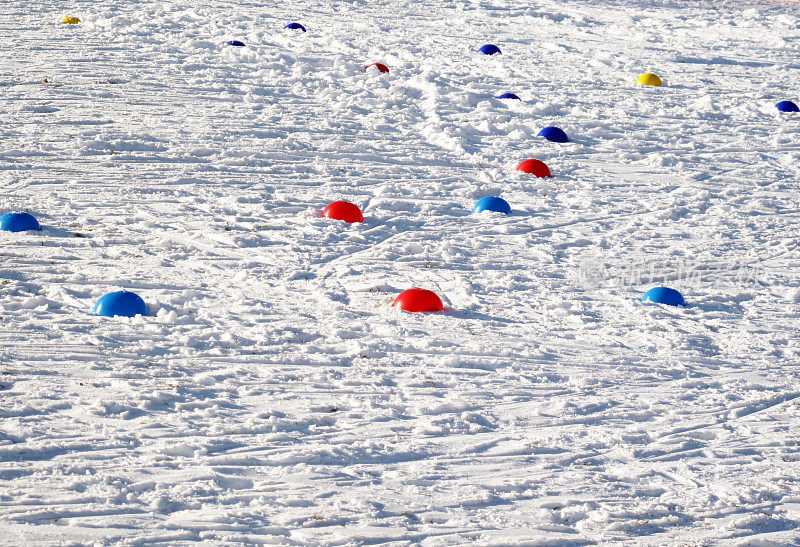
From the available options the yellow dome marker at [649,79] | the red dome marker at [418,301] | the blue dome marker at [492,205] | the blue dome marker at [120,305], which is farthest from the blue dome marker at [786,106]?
the blue dome marker at [120,305]

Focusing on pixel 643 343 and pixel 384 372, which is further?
pixel 643 343

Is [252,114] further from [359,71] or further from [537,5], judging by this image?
[537,5]

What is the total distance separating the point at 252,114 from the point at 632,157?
373 cm

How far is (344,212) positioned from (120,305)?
214 cm

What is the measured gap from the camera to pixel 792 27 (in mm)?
14797

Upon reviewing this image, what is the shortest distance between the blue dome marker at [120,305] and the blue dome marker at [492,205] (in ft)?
9.62

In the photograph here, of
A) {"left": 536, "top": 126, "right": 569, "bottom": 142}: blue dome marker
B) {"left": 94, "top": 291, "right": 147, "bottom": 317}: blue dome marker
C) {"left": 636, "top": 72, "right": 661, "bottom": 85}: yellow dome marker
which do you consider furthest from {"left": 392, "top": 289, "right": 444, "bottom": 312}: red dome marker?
{"left": 636, "top": 72, "right": 661, "bottom": 85}: yellow dome marker

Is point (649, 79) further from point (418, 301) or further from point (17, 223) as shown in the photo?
point (17, 223)

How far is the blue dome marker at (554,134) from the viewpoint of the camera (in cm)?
854

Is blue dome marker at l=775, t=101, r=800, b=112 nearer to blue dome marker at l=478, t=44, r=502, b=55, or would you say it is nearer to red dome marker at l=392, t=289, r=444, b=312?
blue dome marker at l=478, t=44, r=502, b=55

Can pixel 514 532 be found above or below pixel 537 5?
below

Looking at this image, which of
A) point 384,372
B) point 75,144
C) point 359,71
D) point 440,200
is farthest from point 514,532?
point 359,71

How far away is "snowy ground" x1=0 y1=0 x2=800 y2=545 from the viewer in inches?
132

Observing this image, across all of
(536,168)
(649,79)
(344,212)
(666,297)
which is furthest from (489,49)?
(666,297)
